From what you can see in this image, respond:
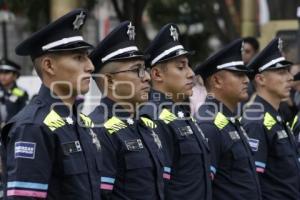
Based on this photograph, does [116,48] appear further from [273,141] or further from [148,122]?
[273,141]

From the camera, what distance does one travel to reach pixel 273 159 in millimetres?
7316

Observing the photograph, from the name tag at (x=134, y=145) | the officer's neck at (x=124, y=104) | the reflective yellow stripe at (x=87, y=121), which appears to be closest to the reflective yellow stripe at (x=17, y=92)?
the officer's neck at (x=124, y=104)

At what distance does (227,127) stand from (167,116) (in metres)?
0.66

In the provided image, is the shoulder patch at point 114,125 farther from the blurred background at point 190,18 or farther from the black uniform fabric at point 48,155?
the blurred background at point 190,18

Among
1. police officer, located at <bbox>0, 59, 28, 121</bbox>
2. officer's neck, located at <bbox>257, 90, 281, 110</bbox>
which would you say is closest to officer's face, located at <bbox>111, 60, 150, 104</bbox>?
officer's neck, located at <bbox>257, 90, 281, 110</bbox>

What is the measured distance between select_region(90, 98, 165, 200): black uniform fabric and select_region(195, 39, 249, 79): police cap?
1.50m

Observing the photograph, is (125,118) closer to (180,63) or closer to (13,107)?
(180,63)

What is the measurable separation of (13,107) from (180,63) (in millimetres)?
6431

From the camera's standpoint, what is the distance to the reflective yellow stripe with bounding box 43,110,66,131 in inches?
193

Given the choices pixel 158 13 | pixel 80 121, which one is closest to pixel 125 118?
pixel 80 121

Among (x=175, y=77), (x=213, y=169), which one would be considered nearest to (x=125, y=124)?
(x=175, y=77)

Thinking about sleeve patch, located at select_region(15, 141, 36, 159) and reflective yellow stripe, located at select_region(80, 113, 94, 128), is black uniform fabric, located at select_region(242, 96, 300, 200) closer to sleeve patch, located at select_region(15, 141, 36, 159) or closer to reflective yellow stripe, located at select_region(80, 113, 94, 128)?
reflective yellow stripe, located at select_region(80, 113, 94, 128)

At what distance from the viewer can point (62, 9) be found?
41.0 feet

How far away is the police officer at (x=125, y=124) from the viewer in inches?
225
